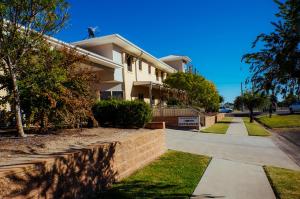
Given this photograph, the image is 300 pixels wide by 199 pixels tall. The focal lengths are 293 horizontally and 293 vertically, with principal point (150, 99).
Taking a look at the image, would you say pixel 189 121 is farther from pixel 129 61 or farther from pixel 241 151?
pixel 241 151

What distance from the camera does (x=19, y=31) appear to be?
22.4 feet

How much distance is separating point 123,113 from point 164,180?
416 centimetres

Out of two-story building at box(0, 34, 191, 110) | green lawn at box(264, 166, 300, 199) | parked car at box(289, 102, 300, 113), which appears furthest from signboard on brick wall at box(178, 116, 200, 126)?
parked car at box(289, 102, 300, 113)

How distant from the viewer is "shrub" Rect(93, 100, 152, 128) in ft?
35.0

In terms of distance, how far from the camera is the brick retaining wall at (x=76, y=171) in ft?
13.5

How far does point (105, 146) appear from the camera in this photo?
21.3ft

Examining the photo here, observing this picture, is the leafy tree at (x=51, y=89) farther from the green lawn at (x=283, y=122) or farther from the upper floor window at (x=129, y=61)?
the green lawn at (x=283, y=122)

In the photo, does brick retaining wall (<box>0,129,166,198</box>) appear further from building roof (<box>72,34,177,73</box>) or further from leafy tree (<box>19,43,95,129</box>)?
building roof (<box>72,34,177,73</box>)

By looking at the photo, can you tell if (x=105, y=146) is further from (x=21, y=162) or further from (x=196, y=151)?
(x=196, y=151)

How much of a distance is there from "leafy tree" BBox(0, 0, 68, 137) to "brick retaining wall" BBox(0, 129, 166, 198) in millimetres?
2204

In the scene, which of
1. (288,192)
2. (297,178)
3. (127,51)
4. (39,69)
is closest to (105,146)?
(39,69)

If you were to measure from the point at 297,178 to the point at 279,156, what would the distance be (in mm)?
3286

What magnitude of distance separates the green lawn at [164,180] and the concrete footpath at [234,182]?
24cm

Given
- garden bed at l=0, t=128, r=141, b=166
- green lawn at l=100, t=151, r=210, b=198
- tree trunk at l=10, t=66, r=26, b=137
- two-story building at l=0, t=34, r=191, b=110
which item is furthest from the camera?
two-story building at l=0, t=34, r=191, b=110
